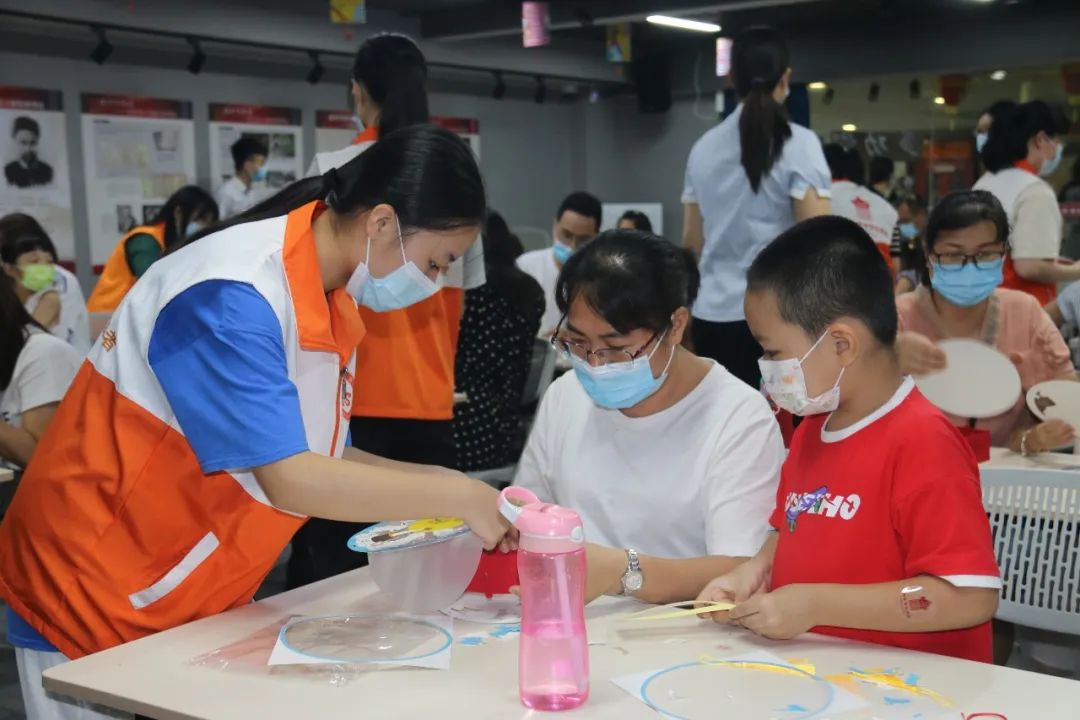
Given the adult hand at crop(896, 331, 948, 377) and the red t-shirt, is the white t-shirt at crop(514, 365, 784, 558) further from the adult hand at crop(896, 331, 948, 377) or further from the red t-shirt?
the adult hand at crop(896, 331, 948, 377)

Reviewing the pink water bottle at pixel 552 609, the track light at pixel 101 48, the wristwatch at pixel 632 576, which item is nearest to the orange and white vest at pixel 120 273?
the track light at pixel 101 48

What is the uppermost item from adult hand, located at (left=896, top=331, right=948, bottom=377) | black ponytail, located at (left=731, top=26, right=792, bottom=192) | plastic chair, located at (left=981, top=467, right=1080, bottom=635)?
black ponytail, located at (left=731, top=26, right=792, bottom=192)

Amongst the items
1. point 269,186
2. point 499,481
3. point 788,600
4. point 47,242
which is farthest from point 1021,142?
point 269,186

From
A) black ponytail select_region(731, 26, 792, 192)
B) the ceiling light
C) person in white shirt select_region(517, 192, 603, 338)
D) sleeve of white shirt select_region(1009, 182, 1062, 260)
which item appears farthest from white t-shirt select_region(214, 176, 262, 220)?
sleeve of white shirt select_region(1009, 182, 1062, 260)

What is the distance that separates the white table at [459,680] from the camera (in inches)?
48.4

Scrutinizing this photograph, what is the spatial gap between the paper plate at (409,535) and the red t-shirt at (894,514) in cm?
50

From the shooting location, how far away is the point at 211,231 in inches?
63.3

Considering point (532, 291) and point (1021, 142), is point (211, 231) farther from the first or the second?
point (1021, 142)

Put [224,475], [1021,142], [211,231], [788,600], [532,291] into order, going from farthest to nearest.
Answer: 1. [1021,142]
2. [532,291]
3. [211,231]
4. [224,475]
5. [788,600]

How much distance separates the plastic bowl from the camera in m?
1.59

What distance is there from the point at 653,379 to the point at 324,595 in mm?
657

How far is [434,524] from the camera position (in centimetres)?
160

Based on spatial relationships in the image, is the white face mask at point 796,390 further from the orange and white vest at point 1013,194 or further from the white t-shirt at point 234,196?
the white t-shirt at point 234,196

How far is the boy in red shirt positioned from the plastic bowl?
1.18 ft
